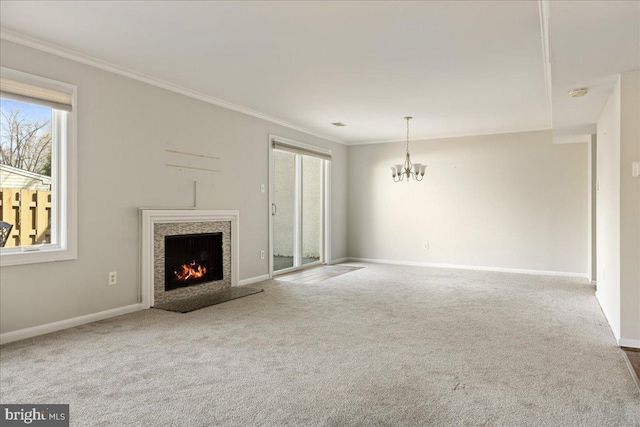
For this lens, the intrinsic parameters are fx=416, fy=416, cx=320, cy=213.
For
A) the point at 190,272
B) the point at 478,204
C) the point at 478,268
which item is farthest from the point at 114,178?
the point at 478,268

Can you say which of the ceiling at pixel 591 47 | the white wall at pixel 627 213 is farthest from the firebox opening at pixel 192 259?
the white wall at pixel 627 213

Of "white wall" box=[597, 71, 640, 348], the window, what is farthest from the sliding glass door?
"white wall" box=[597, 71, 640, 348]

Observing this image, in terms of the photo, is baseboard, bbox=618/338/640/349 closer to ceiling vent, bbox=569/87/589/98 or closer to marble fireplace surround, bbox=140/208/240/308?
ceiling vent, bbox=569/87/589/98

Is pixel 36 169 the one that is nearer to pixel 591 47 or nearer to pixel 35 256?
pixel 35 256

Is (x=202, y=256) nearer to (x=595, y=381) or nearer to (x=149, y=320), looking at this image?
(x=149, y=320)

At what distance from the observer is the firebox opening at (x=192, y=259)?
475 centimetres

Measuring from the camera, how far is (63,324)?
3.64 m

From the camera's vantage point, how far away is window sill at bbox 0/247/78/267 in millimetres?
3278

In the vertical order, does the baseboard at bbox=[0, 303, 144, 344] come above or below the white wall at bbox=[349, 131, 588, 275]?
below

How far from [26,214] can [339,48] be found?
9.77 feet

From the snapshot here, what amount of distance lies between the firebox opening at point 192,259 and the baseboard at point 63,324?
550mm

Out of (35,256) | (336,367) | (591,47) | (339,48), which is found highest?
(339,48)

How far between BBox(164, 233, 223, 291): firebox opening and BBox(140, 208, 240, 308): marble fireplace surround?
9 cm

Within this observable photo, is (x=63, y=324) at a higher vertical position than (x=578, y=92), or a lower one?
lower
